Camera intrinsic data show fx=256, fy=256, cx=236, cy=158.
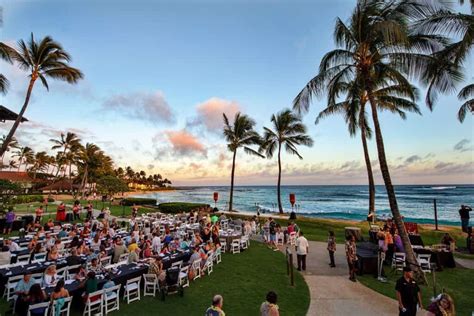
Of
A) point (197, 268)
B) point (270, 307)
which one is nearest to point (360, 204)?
point (197, 268)

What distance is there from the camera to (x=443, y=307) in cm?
451

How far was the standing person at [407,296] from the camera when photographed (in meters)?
5.39

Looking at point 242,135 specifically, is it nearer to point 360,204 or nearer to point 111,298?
point 111,298

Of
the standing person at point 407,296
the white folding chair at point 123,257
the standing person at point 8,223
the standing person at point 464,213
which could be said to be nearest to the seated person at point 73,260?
the white folding chair at point 123,257

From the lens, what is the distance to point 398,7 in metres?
9.16

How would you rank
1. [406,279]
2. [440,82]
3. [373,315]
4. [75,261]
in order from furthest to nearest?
[440,82] → [75,261] → [373,315] → [406,279]

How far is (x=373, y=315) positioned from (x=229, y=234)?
879 centimetres

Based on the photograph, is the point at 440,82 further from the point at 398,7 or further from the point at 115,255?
the point at 115,255

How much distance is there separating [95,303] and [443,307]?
7499 mm

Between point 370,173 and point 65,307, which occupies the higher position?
point 370,173

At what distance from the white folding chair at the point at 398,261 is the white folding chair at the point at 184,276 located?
8.06m

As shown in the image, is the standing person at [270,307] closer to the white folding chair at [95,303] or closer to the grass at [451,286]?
the white folding chair at [95,303]

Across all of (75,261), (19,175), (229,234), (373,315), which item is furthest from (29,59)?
(19,175)

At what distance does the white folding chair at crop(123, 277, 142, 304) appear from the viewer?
24.2 ft
